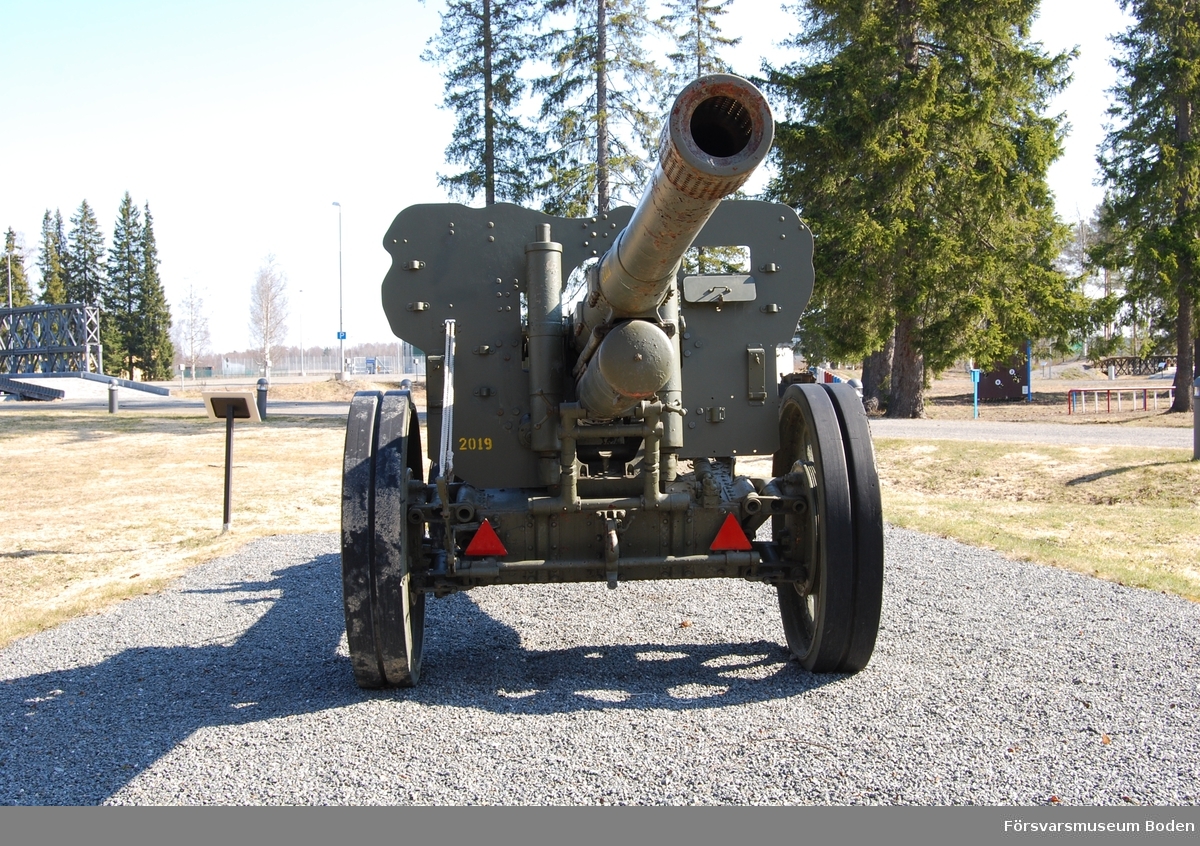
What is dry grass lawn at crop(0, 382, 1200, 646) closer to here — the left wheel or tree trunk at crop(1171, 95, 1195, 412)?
the left wheel

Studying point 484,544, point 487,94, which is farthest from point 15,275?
point 484,544

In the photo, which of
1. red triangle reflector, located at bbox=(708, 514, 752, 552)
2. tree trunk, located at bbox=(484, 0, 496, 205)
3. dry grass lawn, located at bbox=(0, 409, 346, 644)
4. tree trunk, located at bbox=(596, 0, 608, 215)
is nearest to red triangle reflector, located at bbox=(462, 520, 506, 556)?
red triangle reflector, located at bbox=(708, 514, 752, 552)

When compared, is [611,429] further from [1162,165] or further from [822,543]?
[1162,165]

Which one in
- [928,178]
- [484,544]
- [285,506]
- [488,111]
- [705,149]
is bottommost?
[285,506]

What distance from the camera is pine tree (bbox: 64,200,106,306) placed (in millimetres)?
66875

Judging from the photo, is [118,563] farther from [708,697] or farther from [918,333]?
[918,333]

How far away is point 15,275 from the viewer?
70.9 meters

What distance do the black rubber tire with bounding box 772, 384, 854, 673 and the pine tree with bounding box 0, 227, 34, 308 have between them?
75635 millimetres

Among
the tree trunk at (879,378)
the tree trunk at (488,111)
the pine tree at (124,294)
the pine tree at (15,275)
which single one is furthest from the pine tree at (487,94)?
the pine tree at (15,275)

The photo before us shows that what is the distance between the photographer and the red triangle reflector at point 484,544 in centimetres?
476

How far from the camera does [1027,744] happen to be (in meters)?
3.88

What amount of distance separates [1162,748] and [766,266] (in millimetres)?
3340

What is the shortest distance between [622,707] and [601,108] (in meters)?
18.1
